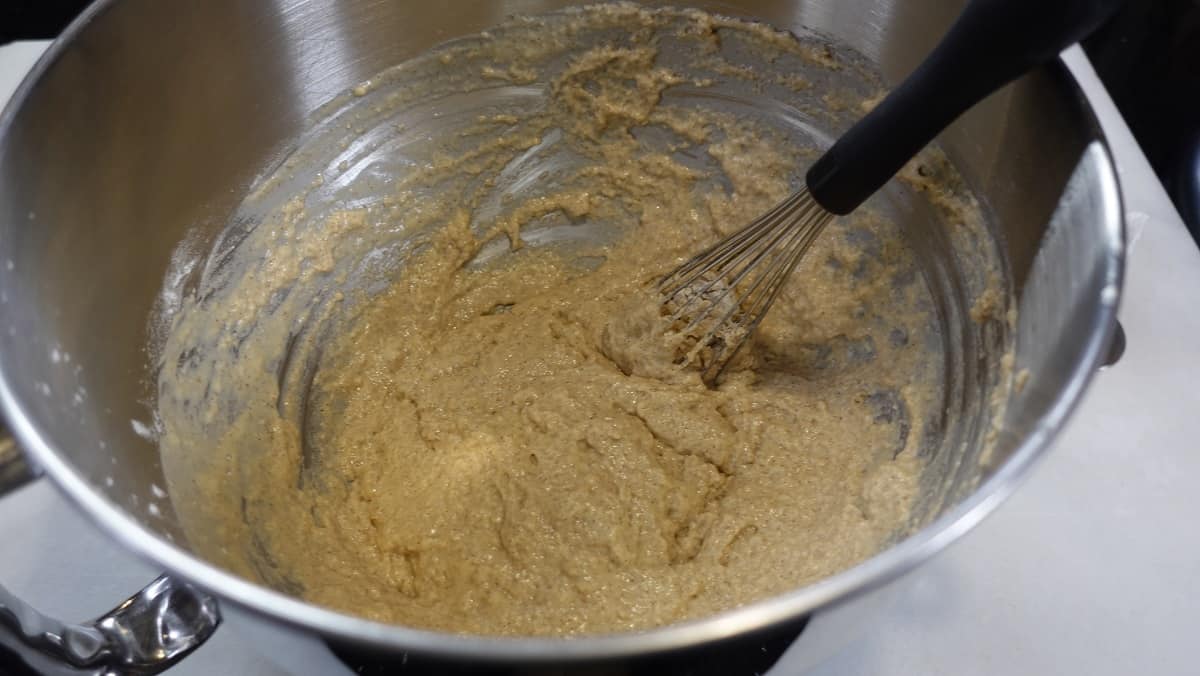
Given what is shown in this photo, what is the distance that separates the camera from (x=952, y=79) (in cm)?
115

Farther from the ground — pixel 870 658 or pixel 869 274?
pixel 869 274

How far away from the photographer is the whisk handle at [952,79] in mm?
1033

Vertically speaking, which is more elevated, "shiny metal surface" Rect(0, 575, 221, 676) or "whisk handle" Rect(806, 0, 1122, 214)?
"whisk handle" Rect(806, 0, 1122, 214)

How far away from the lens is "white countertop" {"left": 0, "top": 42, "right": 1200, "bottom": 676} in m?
1.38

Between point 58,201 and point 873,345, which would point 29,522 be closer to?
point 58,201

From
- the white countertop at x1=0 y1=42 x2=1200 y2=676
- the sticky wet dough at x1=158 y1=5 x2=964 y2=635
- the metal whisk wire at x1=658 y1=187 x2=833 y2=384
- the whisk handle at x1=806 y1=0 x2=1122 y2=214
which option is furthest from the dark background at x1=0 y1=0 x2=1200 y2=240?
the whisk handle at x1=806 y1=0 x2=1122 y2=214

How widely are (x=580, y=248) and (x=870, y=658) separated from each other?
1.04 metres

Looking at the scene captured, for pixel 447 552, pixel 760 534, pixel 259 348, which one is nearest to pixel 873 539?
pixel 760 534

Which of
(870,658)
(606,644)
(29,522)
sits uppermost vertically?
(606,644)

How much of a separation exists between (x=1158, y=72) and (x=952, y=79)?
131cm

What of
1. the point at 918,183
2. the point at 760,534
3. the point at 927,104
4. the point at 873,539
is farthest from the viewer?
the point at 918,183

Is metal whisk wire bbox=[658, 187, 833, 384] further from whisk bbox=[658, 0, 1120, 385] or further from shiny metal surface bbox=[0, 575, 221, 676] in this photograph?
shiny metal surface bbox=[0, 575, 221, 676]

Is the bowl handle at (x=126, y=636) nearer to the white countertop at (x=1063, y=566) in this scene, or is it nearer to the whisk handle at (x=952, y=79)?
the white countertop at (x=1063, y=566)

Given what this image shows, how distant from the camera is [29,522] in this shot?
60.3 inches
